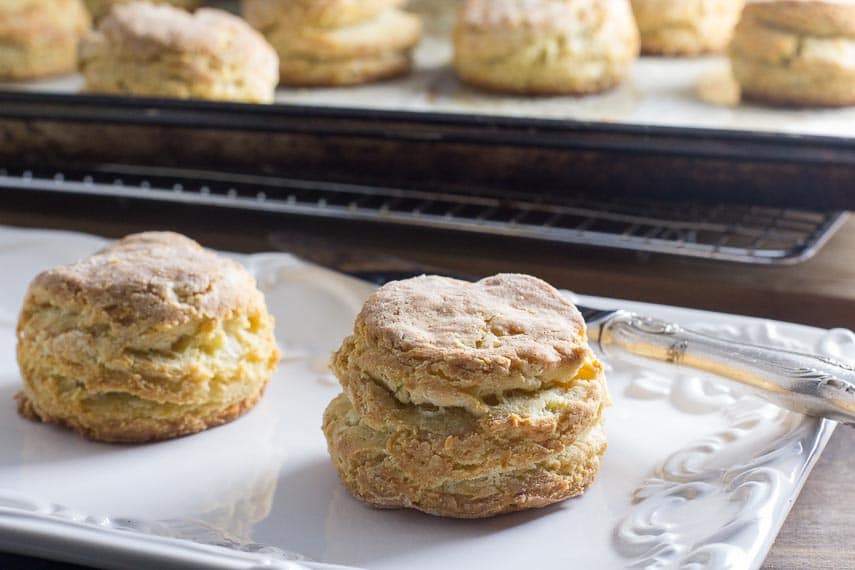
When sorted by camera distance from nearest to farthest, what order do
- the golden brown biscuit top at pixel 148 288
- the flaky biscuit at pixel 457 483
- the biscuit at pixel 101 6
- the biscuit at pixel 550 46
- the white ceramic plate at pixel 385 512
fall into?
the white ceramic plate at pixel 385 512 → the flaky biscuit at pixel 457 483 → the golden brown biscuit top at pixel 148 288 → the biscuit at pixel 550 46 → the biscuit at pixel 101 6

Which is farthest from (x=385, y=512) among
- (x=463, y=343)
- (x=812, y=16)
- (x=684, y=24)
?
(x=684, y=24)

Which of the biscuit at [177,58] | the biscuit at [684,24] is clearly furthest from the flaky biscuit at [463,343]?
the biscuit at [684,24]

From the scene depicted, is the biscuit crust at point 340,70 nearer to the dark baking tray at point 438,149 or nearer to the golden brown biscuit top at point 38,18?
the dark baking tray at point 438,149

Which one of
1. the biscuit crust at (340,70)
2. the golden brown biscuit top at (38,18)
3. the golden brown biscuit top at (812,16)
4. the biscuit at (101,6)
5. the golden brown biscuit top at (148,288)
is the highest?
the golden brown biscuit top at (812,16)

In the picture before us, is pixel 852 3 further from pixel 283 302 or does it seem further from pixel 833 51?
pixel 283 302

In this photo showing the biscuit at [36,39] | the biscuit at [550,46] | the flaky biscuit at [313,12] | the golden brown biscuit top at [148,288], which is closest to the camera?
the golden brown biscuit top at [148,288]

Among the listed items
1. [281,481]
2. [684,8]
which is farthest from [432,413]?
[684,8]

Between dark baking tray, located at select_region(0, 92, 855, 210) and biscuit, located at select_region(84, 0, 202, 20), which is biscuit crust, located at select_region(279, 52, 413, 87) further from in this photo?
biscuit, located at select_region(84, 0, 202, 20)
